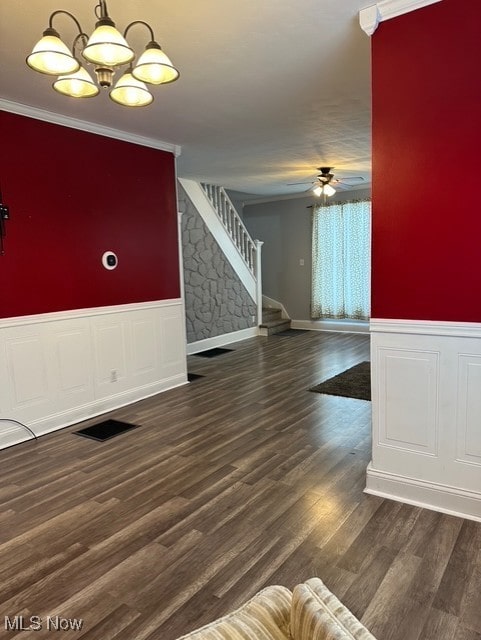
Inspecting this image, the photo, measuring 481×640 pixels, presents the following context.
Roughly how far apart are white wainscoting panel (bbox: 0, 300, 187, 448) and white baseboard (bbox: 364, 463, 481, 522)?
268cm

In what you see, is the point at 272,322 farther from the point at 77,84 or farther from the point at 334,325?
the point at 77,84

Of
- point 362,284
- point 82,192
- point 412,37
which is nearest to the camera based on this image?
point 412,37

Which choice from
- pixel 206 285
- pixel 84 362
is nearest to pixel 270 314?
pixel 206 285

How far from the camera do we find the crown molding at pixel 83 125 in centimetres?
344

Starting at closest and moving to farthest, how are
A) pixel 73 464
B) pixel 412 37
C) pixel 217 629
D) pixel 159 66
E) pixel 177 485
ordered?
pixel 217 629, pixel 159 66, pixel 412 37, pixel 177 485, pixel 73 464

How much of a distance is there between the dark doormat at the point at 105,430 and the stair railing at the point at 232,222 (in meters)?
4.32

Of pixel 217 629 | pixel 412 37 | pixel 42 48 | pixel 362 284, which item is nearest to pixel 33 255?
pixel 42 48

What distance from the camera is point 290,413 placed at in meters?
4.07

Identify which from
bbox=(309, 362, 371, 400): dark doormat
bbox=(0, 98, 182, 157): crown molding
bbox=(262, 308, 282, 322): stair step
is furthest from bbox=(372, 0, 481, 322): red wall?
bbox=(262, 308, 282, 322): stair step

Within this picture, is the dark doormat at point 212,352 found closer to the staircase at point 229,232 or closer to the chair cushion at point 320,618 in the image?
the staircase at point 229,232

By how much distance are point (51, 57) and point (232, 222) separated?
607 centimetres

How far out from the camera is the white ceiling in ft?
7.36

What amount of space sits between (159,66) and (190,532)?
2.25m

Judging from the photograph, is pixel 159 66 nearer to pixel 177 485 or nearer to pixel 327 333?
pixel 177 485
